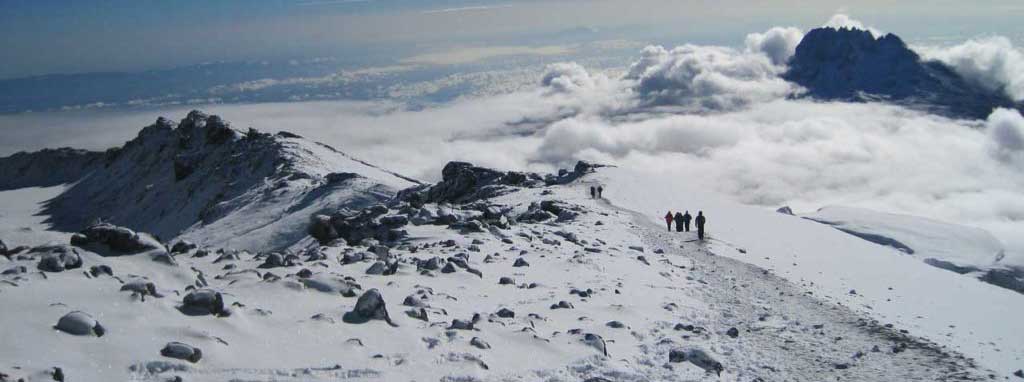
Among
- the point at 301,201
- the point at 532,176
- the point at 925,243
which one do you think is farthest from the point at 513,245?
the point at 301,201

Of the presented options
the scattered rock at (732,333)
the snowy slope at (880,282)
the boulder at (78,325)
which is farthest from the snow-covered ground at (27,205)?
the scattered rock at (732,333)

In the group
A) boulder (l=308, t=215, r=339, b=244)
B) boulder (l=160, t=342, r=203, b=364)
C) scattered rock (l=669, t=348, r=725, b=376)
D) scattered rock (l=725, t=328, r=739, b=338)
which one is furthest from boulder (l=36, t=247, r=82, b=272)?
boulder (l=308, t=215, r=339, b=244)

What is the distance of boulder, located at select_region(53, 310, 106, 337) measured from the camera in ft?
24.6

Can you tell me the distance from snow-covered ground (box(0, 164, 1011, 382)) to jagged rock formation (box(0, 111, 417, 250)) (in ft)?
113

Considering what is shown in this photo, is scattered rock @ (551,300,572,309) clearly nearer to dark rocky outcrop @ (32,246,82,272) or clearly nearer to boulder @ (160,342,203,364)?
boulder @ (160,342,203,364)

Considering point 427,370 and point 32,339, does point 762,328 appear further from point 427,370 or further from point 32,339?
point 32,339

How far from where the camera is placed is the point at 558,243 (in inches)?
900

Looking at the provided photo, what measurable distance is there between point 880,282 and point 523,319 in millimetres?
15160

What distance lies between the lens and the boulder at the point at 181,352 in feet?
24.5

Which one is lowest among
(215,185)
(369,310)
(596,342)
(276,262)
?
(215,185)

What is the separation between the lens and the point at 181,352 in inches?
294

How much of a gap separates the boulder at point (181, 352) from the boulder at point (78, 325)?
909mm

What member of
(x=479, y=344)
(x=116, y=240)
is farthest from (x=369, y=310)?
(x=116, y=240)

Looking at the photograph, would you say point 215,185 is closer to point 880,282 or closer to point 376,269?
point 376,269
